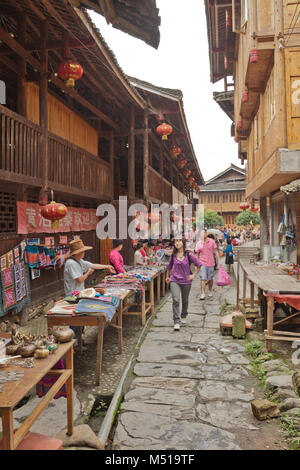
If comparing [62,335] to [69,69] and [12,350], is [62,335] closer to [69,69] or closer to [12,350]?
[12,350]

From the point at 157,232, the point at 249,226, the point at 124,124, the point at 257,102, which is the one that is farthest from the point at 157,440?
the point at 249,226

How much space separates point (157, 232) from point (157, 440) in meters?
14.0

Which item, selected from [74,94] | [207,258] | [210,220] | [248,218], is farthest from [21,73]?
[248,218]

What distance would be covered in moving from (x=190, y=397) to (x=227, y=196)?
45.5 metres

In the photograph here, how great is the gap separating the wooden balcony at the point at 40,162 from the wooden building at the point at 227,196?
37.0 metres

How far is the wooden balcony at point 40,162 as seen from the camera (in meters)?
6.90

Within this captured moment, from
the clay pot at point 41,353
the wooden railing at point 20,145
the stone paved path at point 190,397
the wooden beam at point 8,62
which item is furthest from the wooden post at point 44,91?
the clay pot at point 41,353

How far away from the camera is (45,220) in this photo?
9445 mm

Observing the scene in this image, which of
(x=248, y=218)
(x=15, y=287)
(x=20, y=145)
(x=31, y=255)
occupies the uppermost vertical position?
(x=20, y=145)

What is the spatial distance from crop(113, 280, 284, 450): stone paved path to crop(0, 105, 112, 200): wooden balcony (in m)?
4.24

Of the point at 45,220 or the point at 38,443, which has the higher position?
the point at 45,220

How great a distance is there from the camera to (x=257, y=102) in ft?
39.7

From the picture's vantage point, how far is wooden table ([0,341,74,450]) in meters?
2.27

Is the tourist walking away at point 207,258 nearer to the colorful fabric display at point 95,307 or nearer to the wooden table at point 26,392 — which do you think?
the colorful fabric display at point 95,307
